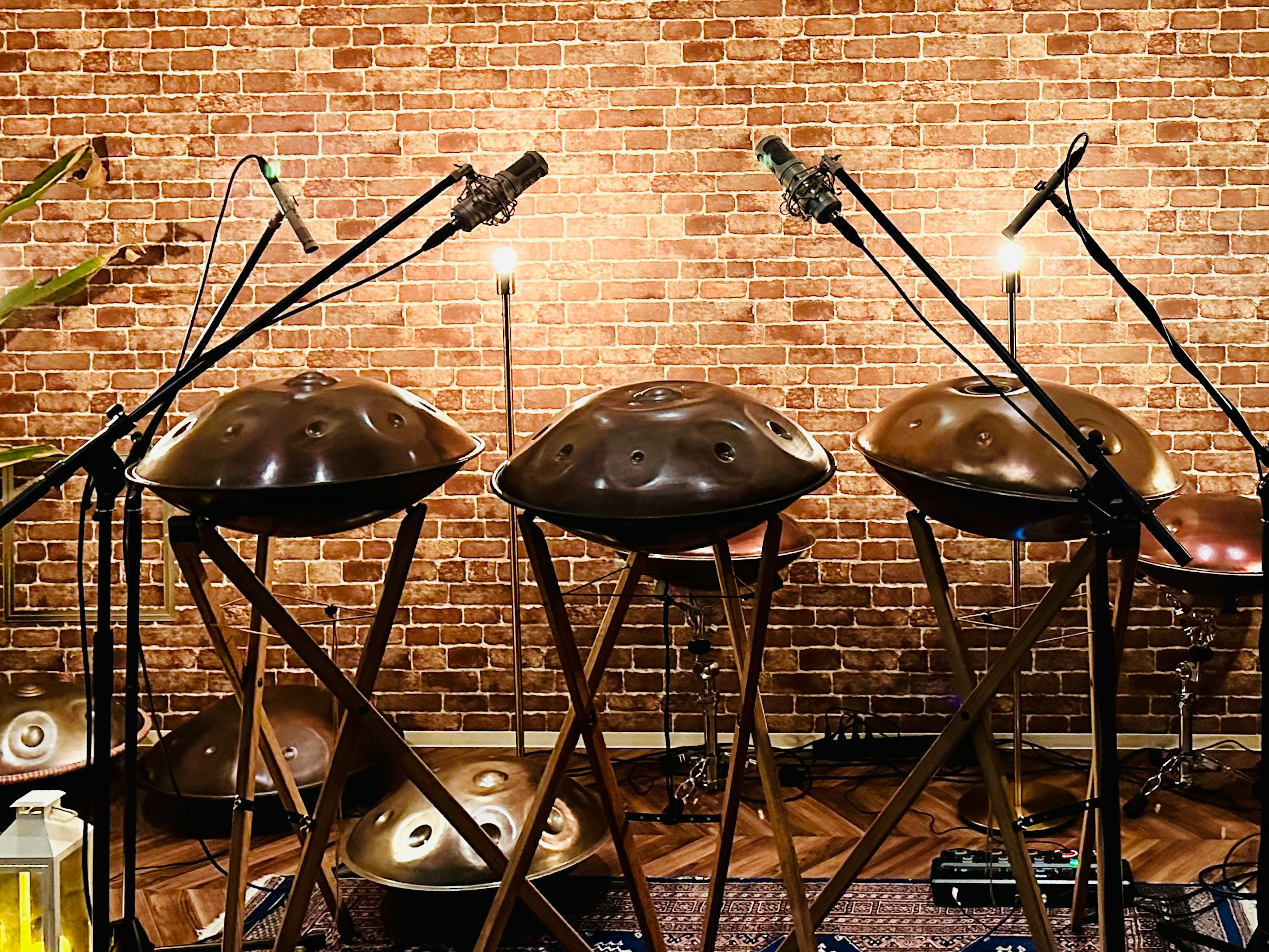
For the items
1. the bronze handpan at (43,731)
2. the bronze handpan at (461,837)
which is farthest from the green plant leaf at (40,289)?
the bronze handpan at (461,837)

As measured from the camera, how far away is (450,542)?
412 centimetres

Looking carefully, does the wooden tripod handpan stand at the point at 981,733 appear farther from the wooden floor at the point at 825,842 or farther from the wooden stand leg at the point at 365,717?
the wooden floor at the point at 825,842

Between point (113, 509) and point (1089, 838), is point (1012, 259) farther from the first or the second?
point (113, 509)

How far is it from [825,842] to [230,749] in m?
1.57

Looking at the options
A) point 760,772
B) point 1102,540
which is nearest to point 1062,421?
point 1102,540

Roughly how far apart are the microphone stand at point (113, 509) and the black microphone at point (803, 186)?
0.49m

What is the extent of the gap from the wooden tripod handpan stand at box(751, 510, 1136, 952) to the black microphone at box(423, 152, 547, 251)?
946 mm

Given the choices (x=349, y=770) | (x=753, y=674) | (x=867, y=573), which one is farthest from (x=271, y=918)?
(x=867, y=573)

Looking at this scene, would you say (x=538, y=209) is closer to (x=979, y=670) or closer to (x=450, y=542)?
(x=450, y=542)

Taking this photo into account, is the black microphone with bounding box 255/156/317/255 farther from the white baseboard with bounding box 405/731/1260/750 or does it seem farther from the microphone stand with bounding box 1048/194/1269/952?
the white baseboard with bounding box 405/731/1260/750

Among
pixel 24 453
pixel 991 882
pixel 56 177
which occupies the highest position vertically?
pixel 56 177

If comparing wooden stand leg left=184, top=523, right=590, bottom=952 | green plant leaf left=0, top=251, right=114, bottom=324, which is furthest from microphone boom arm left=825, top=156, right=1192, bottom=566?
green plant leaf left=0, top=251, right=114, bottom=324

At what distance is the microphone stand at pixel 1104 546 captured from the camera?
1939mm

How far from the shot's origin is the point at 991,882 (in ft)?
9.80
